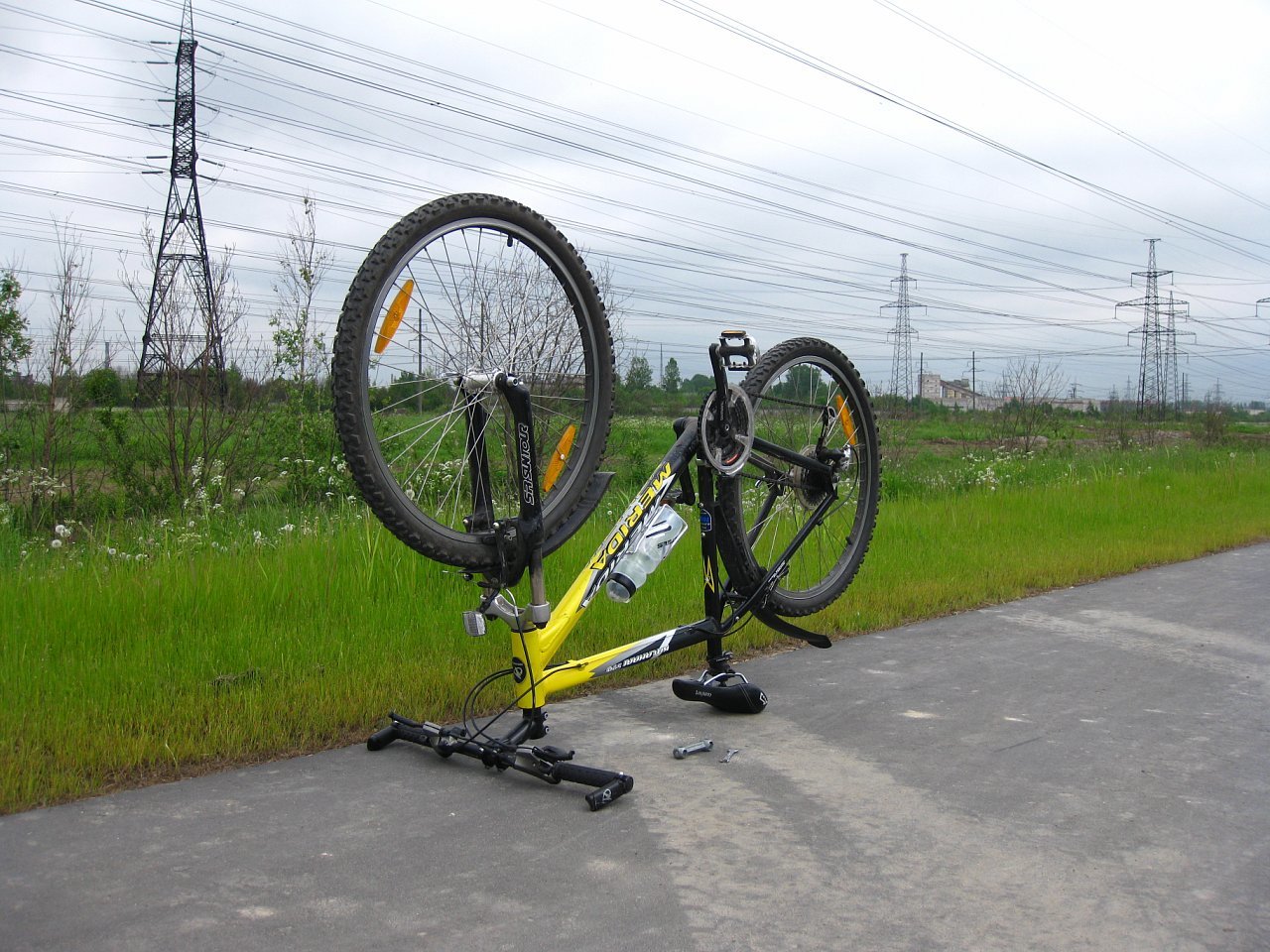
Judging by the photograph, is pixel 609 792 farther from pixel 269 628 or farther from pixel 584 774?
pixel 269 628

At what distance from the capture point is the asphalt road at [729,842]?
8.71 feet

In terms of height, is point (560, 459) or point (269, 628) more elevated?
point (560, 459)

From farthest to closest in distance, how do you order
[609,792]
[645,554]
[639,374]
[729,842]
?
[639,374] < [645,554] < [609,792] < [729,842]

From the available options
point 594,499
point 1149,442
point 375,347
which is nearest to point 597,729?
point 594,499

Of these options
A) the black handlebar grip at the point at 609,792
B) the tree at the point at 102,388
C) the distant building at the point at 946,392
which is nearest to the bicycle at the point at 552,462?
the black handlebar grip at the point at 609,792

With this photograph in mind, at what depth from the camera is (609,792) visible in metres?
3.43

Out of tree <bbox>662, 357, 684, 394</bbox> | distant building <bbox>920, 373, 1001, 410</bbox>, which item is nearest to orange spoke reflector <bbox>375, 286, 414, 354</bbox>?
tree <bbox>662, 357, 684, 394</bbox>

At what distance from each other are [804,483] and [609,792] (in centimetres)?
230

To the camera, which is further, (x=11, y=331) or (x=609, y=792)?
(x=11, y=331)

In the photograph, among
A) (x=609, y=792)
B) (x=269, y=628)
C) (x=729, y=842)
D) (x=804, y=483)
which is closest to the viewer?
(x=729, y=842)

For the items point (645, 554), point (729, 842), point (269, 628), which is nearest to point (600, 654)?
point (645, 554)

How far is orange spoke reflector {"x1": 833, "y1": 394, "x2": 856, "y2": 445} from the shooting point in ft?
18.3

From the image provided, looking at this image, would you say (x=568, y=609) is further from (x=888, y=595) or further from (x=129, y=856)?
(x=888, y=595)

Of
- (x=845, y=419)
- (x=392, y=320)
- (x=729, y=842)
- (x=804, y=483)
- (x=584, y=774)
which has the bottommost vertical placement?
(x=729, y=842)
